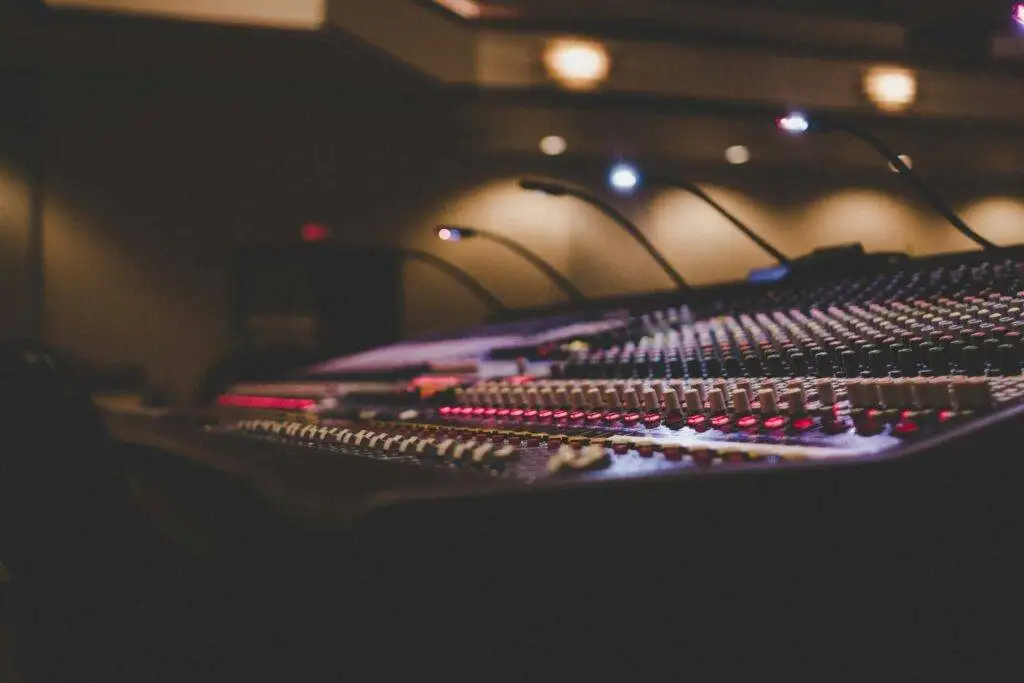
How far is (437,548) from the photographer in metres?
0.67

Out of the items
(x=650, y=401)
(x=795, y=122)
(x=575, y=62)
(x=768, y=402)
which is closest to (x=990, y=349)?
(x=768, y=402)

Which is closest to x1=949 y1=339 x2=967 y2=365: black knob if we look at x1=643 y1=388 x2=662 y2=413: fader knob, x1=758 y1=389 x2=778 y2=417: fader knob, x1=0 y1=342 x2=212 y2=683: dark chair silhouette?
x1=758 y1=389 x2=778 y2=417: fader knob

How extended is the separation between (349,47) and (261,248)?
5.44ft

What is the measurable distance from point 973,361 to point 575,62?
5.04 meters

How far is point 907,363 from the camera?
1.03 metres

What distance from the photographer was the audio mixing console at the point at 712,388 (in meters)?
0.81

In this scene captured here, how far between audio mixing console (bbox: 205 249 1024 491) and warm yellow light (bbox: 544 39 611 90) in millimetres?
3705

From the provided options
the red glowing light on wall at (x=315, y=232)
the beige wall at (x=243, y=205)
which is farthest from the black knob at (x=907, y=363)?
the red glowing light on wall at (x=315, y=232)

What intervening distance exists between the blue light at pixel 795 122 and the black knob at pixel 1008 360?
0.72 meters

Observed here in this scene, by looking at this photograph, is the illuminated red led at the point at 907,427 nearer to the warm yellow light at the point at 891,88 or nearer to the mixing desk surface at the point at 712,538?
the mixing desk surface at the point at 712,538

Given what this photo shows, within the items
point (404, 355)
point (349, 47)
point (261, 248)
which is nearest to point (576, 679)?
point (404, 355)

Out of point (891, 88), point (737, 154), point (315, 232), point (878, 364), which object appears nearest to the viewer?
point (878, 364)

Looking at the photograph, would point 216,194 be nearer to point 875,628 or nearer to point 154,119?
point 154,119

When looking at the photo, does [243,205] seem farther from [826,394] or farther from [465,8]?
[826,394]
